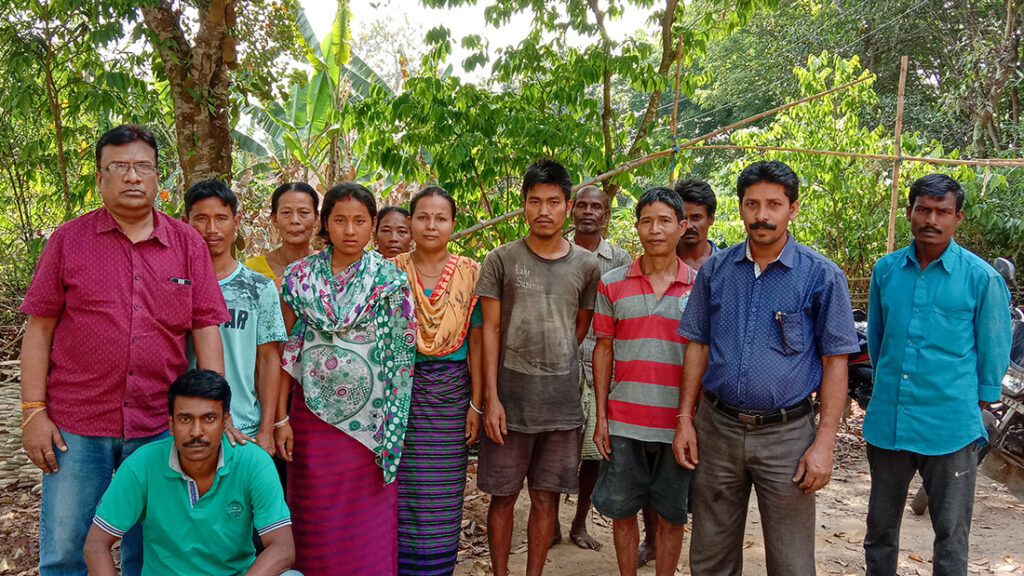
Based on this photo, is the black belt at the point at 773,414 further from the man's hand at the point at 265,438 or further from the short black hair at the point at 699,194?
the man's hand at the point at 265,438

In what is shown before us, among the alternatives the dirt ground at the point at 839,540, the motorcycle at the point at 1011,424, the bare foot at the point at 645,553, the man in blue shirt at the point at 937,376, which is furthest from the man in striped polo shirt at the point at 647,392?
the motorcycle at the point at 1011,424

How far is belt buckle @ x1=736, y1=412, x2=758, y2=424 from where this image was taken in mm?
2492

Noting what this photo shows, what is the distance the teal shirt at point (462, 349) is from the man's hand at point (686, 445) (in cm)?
100

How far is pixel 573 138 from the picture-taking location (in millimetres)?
4781

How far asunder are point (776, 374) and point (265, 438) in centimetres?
202

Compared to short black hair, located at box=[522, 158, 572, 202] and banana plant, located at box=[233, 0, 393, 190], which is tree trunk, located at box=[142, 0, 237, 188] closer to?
short black hair, located at box=[522, 158, 572, 202]

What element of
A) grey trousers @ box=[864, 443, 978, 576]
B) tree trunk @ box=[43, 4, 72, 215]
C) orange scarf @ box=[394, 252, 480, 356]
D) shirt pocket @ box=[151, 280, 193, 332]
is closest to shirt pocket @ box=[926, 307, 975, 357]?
grey trousers @ box=[864, 443, 978, 576]

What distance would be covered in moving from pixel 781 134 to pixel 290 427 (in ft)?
25.9

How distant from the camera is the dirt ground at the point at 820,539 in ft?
12.2

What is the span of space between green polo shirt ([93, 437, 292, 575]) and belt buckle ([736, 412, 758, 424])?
5.56ft

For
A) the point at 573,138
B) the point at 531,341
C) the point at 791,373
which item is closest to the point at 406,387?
the point at 531,341

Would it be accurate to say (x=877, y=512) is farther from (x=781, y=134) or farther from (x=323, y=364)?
(x=781, y=134)

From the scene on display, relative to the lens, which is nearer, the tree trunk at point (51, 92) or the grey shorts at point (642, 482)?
the grey shorts at point (642, 482)

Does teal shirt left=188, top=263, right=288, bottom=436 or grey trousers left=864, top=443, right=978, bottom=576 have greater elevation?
teal shirt left=188, top=263, right=288, bottom=436
